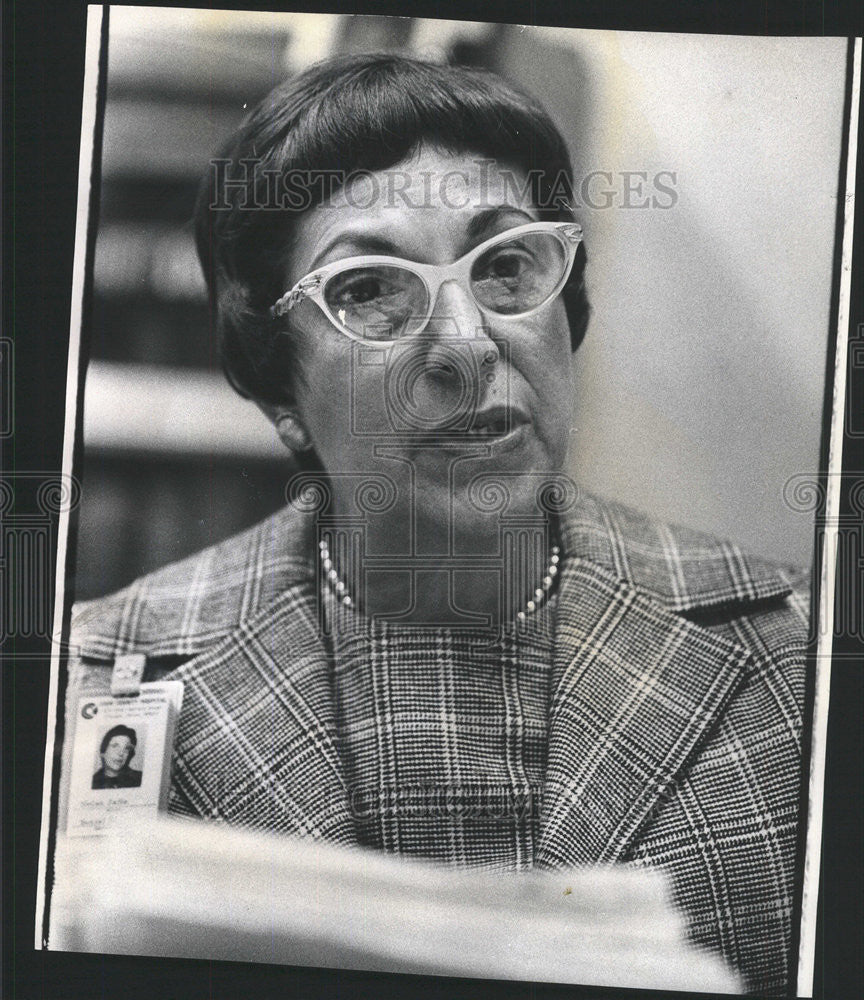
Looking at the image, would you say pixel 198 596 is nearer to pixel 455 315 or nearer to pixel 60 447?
pixel 60 447

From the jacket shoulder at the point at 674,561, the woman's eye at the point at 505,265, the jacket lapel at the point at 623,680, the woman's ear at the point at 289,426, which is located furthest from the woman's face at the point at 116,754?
the woman's eye at the point at 505,265

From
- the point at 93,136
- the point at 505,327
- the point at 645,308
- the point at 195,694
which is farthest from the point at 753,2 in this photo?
the point at 195,694

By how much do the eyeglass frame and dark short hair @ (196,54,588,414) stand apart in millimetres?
28

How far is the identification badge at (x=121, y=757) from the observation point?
1.54 meters

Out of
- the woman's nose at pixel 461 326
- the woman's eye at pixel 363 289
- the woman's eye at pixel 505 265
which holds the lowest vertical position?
the woman's nose at pixel 461 326

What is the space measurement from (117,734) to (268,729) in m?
0.25

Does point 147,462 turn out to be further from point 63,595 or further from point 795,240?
point 795,240

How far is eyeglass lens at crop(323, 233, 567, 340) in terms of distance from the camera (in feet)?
4.96

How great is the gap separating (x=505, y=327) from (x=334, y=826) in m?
0.84

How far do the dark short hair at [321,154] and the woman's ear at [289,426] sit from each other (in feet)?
0.06

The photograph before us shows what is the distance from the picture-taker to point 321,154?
153 centimetres

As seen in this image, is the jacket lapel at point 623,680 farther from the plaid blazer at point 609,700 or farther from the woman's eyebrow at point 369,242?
the woman's eyebrow at point 369,242

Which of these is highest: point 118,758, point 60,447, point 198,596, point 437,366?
point 437,366

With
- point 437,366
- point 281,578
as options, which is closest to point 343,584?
point 281,578
